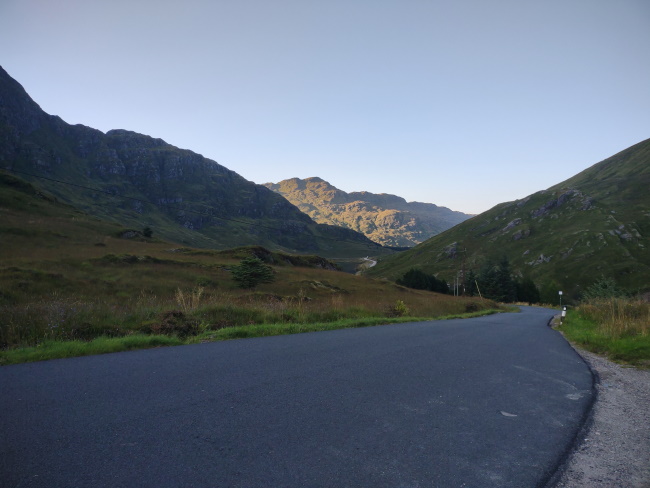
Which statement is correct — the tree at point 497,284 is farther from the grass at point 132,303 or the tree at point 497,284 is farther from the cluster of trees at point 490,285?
the grass at point 132,303

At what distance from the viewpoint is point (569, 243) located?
139000mm

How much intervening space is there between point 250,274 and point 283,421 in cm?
2737

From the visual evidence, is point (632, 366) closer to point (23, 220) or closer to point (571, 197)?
point (23, 220)

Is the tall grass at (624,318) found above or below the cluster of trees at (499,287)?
above

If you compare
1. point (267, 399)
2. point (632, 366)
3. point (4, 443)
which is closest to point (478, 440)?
point (267, 399)

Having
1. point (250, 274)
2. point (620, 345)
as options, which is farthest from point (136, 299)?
point (620, 345)

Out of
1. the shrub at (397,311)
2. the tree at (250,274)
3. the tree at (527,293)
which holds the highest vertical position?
the tree at (250,274)

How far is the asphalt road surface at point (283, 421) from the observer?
3.04 metres

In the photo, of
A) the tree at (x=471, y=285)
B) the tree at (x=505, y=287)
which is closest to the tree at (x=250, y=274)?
the tree at (x=471, y=285)

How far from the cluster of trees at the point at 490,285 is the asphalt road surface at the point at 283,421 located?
248ft

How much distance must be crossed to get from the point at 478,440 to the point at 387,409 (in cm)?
113

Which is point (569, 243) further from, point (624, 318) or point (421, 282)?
point (624, 318)

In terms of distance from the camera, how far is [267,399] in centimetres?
475

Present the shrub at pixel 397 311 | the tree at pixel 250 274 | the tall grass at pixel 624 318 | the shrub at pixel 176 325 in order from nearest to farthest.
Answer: the shrub at pixel 176 325
the tall grass at pixel 624 318
the shrub at pixel 397 311
the tree at pixel 250 274
